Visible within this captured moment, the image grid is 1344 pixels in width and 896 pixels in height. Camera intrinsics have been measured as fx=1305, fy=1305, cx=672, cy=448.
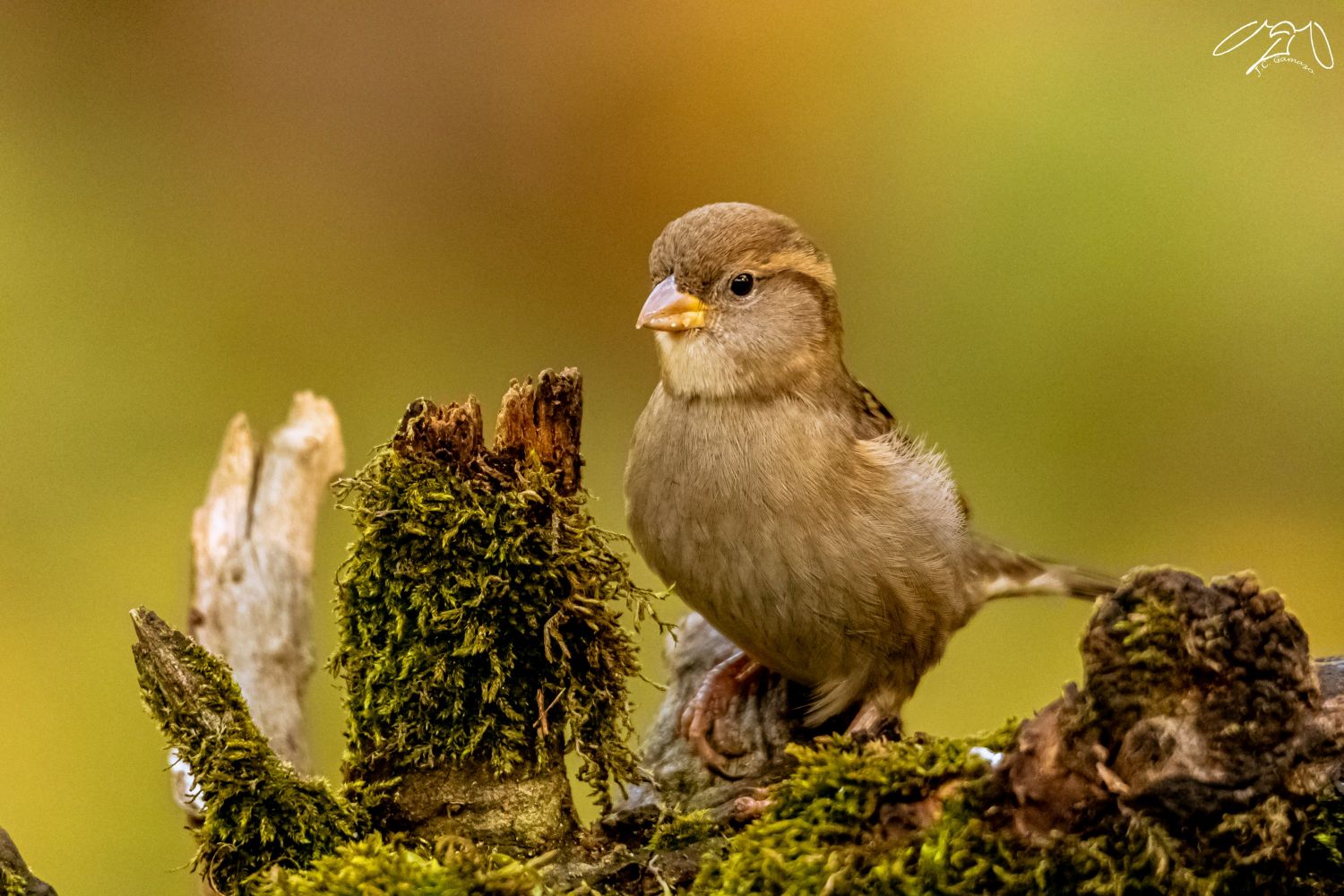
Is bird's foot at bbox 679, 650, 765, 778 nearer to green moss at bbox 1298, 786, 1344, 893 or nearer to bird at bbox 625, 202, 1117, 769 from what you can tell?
bird at bbox 625, 202, 1117, 769

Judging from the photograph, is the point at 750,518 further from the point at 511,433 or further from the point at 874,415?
the point at 511,433

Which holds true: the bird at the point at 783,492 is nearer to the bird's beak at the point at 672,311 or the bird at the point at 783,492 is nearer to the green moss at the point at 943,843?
the bird's beak at the point at 672,311

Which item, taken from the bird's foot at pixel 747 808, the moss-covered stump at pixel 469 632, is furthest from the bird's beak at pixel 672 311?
the bird's foot at pixel 747 808

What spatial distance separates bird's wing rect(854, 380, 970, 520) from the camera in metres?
4.09

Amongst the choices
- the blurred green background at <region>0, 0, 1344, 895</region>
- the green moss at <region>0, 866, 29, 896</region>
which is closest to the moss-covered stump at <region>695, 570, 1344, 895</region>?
the green moss at <region>0, 866, 29, 896</region>

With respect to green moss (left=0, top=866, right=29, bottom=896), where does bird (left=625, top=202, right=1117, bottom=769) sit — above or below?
above

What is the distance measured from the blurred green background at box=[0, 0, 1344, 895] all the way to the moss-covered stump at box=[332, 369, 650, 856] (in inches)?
113

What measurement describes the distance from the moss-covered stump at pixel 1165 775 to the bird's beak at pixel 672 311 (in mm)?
1952

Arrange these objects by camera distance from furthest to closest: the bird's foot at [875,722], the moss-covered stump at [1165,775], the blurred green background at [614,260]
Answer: the blurred green background at [614,260], the bird's foot at [875,722], the moss-covered stump at [1165,775]

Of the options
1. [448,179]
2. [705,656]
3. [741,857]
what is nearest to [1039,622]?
[705,656]

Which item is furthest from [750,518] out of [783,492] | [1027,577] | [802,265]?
[1027,577]

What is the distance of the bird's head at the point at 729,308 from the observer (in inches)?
155

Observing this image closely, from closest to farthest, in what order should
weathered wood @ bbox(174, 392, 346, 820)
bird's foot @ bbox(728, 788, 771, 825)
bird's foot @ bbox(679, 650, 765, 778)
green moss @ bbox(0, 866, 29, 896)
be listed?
green moss @ bbox(0, 866, 29, 896), bird's foot @ bbox(728, 788, 771, 825), bird's foot @ bbox(679, 650, 765, 778), weathered wood @ bbox(174, 392, 346, 820)

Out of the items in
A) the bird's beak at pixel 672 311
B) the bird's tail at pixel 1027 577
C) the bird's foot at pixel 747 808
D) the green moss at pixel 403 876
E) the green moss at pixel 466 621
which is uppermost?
the bird's beak at pixel 672 311
